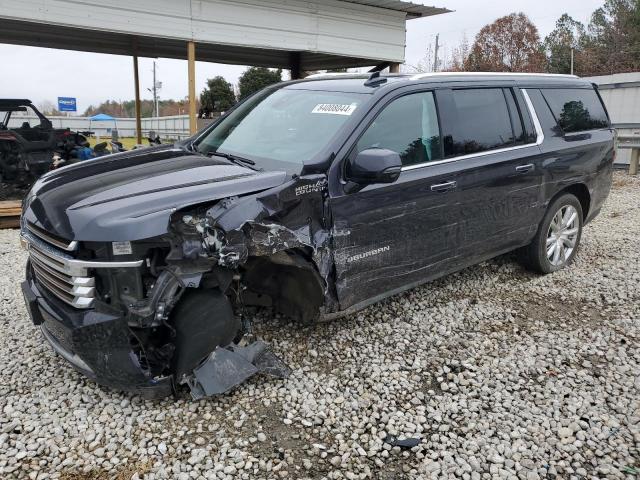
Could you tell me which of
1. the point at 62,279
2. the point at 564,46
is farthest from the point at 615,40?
the point at 62,279

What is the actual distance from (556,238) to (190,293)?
4015 mm

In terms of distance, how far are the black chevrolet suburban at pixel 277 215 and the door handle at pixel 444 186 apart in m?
0.02

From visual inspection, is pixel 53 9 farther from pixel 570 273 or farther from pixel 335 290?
pixel 570 273

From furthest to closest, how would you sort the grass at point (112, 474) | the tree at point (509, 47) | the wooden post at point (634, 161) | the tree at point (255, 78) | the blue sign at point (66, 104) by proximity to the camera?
the tree at point (509, 47)
the blue sign at point (66, 104)
the tree at point (255, 78)
the wooden post at point (634, 161)
the grass at point (112, 474)

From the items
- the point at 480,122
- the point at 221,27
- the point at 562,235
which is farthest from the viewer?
the point at 221,27

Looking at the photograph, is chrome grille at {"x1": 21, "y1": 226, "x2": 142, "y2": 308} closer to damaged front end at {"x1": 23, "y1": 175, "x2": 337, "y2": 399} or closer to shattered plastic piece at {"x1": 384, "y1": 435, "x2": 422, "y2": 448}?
damaged front end at {"x1": 23, "y1": 175, "x2": 337, "y2": 399}

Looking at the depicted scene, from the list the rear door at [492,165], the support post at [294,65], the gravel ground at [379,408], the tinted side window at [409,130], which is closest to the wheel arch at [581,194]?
the rear door at [492,165]

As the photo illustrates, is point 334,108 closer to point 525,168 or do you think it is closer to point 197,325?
point 197,325

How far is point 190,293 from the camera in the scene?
295cm

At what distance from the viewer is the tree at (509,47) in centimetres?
3469

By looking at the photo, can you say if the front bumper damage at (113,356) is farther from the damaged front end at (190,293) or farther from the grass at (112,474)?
the grass at (112,474)

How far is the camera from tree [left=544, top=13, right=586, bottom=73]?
34906 mm

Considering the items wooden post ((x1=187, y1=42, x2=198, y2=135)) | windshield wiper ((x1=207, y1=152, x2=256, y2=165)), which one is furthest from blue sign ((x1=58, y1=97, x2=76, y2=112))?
windshield wiper ((x1=207, y1=152, x2=256, y2=165))

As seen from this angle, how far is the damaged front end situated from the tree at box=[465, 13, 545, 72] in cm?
3451
